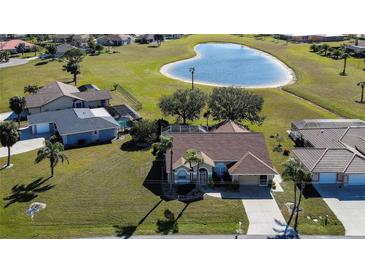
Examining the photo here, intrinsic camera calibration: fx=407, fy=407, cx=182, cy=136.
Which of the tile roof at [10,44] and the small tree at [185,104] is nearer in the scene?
the small tree at [185,104]

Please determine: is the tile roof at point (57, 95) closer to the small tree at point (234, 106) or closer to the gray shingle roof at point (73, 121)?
the gray shingle roof at point (73, 121)

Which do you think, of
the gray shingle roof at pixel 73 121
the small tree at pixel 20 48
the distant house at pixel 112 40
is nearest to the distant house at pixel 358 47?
the distant house at pixel 112 40

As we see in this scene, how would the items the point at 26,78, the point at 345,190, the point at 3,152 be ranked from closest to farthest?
the point at 345,190
the point at 3,152
the point at 26,78

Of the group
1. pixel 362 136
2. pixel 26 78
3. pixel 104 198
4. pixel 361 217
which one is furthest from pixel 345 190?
pixel 26 78

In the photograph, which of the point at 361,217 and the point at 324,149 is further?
the point at 324,149

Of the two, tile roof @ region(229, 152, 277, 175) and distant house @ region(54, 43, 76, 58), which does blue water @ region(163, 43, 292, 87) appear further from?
tile roof @ region(229, 152, 277, 175)

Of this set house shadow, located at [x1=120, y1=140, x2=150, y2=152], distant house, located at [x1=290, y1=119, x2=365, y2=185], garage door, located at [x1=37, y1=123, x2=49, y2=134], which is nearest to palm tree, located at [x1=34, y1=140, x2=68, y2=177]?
house shadow, located at [x1=120, y1=140, x2=150, y2=152]

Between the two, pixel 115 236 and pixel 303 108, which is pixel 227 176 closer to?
pixel 115 236
